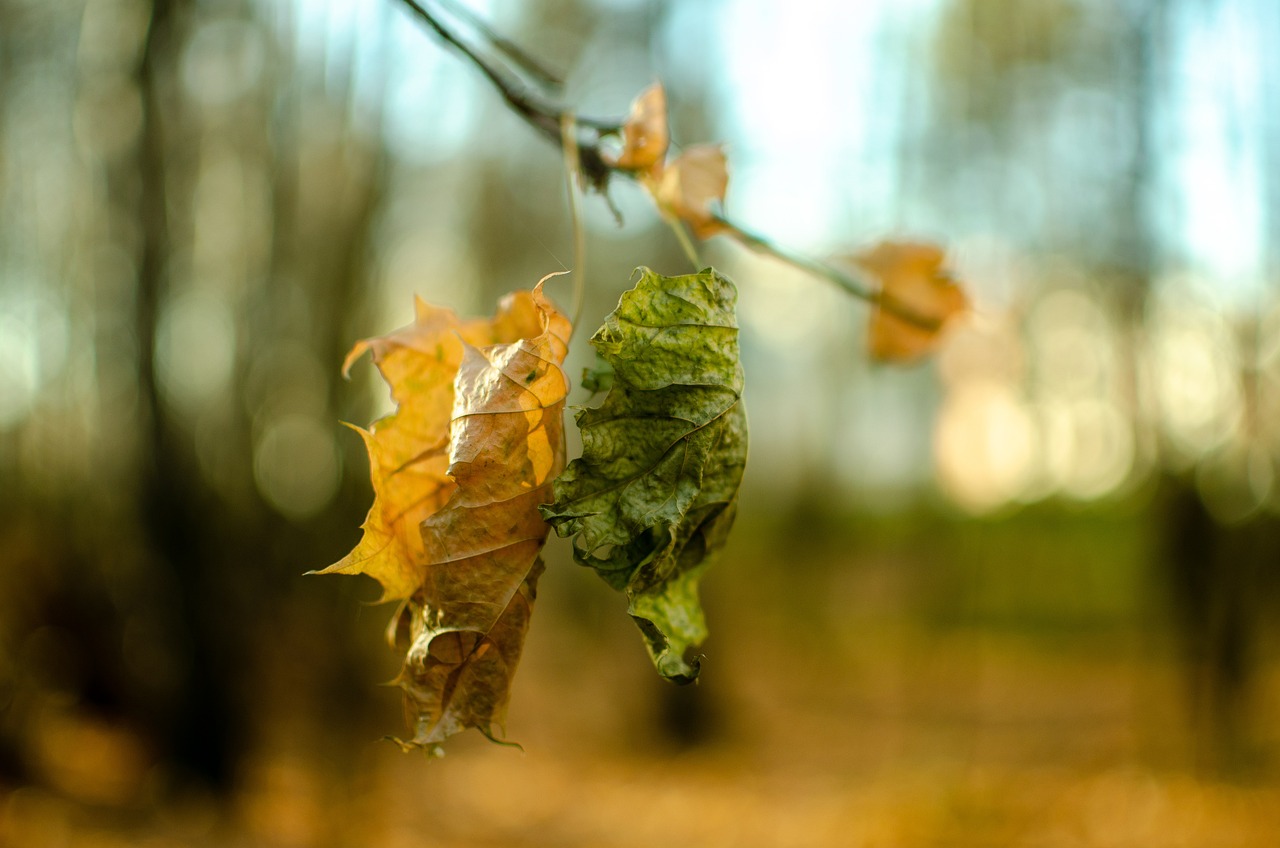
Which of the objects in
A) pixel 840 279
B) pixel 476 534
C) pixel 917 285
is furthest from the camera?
pixel 917 285

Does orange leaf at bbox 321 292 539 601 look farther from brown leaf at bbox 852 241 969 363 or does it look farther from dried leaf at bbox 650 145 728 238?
brown leaf at bbox 852 241 969 363

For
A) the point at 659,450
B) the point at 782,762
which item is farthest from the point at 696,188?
the point at 782,762

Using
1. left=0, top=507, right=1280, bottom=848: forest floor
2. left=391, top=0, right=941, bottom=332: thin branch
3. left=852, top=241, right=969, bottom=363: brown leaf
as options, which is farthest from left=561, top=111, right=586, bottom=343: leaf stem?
left=0, top=507, right=1280, bottom=848: forest floor

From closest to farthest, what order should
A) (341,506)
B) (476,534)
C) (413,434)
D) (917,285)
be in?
(476,534) < (413,434) < (917,285) < (341,506)

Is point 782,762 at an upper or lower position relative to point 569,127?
lower

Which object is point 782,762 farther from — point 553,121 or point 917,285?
point 553,121

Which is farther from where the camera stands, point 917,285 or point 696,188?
point 917,285

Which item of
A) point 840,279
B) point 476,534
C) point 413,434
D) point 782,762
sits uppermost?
point 840,279
